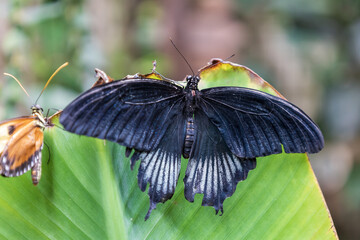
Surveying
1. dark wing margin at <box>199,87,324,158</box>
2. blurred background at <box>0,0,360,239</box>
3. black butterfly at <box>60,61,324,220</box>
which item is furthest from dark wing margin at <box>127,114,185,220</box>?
blurred background at <box>0,0,360,239</box>

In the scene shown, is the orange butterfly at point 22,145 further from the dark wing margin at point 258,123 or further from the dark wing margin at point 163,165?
the dark wing margin at point 258,123

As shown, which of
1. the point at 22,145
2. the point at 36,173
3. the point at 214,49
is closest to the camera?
→ the point at 36,173

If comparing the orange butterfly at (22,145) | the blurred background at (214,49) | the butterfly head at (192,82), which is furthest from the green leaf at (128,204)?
the blurred background at (214,49)

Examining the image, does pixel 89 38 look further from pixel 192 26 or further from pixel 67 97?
pixel 192 26

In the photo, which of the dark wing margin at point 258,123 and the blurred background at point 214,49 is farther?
the blurred background at point 214,49

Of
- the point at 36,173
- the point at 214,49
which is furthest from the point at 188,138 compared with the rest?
the point at 214,49

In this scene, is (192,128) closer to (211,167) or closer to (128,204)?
(211,167)

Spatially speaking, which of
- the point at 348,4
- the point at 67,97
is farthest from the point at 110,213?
the point at 348,4
